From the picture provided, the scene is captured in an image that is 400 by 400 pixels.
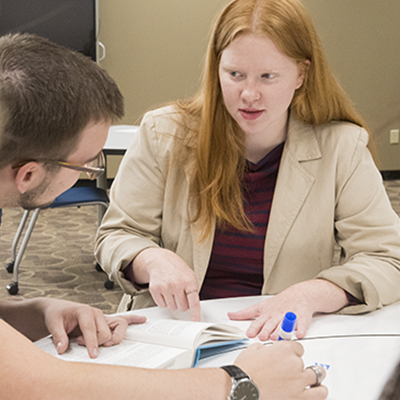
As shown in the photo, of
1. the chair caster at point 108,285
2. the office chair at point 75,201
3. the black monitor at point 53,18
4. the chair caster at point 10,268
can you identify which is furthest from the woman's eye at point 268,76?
the black monitor at point 53,18

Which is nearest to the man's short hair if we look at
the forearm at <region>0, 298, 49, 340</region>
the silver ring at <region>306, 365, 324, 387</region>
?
the forearm at <region>0, 298, 49, 340</region>

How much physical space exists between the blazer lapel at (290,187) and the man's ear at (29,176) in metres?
0.68

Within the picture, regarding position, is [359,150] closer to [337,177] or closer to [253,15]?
[337,177]

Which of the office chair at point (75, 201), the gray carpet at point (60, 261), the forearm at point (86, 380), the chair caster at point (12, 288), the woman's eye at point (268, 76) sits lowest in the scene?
the gray carpet at point (60, 261)

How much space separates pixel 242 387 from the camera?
2.13 feet

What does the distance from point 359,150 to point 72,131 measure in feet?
2.60

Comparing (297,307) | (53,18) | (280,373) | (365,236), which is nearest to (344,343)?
(297,307)

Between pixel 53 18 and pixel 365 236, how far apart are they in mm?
4045

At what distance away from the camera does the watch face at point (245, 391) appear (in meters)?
0.64

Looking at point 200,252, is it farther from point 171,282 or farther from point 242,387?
point 242,387

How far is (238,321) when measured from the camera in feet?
3.35

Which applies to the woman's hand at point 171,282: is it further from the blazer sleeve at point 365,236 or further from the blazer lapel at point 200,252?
the blazer sleeve at point 365,236

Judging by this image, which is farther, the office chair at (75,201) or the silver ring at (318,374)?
the office chair at (75,201)

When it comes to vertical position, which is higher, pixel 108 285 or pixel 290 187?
pixel 290 187
